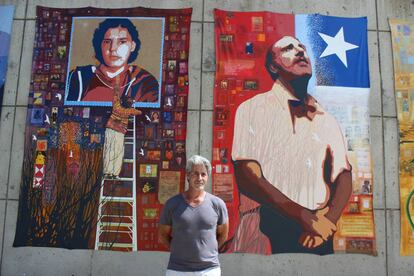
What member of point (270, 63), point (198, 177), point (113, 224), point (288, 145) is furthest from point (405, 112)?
point (113, 224)

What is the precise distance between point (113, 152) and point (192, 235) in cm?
308

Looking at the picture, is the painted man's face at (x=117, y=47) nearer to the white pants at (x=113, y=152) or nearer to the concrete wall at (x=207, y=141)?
the concrete wall at (x=207, y=141)

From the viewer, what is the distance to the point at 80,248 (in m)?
5.52

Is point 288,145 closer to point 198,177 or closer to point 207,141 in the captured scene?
point 207,141

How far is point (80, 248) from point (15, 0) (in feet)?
13.3

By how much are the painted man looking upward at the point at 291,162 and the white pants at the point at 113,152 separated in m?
1.65

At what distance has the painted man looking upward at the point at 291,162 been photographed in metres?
5.51

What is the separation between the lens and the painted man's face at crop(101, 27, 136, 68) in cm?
599

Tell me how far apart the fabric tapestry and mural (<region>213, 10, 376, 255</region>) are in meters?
3.27

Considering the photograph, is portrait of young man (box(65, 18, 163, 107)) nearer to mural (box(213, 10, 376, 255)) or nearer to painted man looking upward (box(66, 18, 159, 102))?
painted man looking upward (box(66, 18, 159, 102))

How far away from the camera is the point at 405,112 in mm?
5859

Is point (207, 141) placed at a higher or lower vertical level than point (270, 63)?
lower

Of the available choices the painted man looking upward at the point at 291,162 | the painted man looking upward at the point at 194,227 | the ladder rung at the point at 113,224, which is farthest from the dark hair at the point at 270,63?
the painted man looking upward at the point at 194,227

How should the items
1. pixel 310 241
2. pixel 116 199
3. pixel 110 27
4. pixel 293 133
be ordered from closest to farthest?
1. pixel 310 241
2. pixel 116 199
3. pixel 293 133
4. pixel 110 27
